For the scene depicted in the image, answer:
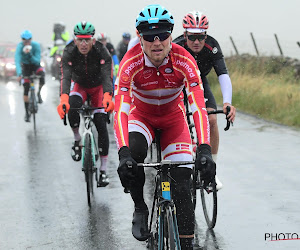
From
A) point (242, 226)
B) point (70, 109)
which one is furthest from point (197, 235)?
point (70, 109)

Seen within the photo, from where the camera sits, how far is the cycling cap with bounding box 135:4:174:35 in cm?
527

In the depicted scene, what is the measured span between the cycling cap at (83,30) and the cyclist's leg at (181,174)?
318 cm

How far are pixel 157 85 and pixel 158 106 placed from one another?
280 millimetres

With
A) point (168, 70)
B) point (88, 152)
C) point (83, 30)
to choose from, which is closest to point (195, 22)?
point (83, 30)

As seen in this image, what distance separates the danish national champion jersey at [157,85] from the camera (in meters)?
5.26

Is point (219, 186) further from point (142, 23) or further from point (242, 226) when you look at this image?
point (142, 23)

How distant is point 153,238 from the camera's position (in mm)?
5582

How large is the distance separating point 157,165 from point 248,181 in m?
4.74

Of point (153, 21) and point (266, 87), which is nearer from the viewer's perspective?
point (153, 21)

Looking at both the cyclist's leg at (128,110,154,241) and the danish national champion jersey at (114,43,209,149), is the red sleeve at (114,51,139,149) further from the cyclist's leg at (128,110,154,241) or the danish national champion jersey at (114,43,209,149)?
the cyclist's leg at (128,110,154,241)

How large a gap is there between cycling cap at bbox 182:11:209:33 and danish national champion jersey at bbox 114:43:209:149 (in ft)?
5.56

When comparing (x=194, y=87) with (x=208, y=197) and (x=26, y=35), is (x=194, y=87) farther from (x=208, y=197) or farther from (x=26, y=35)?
(x=26, y=35)

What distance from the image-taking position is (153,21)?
5254 millimetres

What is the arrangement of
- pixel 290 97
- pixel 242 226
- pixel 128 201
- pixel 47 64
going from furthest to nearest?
pixel 47 64 < pixel 290 97 < pixel 128 201 < pixel 242 226
